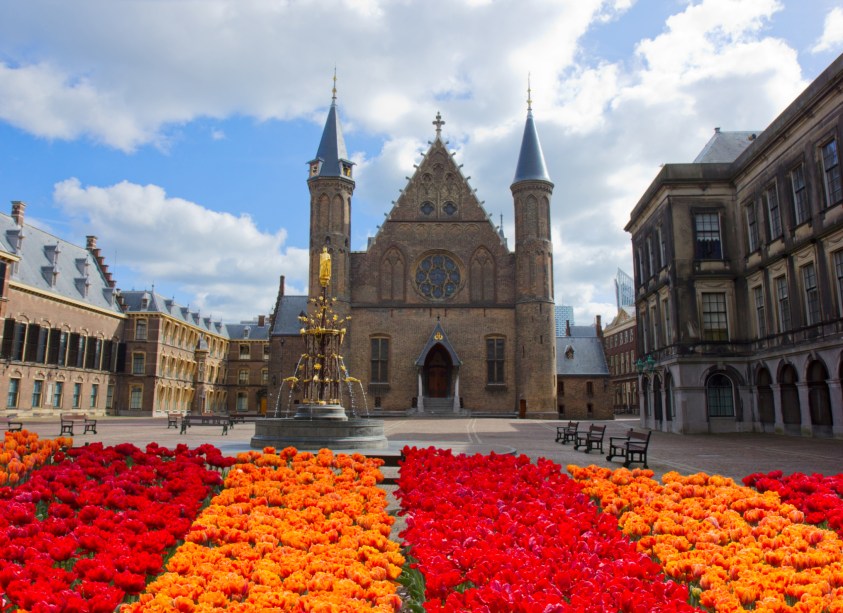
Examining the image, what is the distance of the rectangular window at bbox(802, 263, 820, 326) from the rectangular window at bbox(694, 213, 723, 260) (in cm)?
568

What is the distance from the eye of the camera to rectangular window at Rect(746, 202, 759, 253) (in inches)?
1152

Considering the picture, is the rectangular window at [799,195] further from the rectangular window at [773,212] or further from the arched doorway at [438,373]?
the arched doorway at [438,373]

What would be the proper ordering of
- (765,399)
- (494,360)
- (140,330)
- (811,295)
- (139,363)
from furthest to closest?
(140,330) → (139,363) → (494,360) → (765,399) → (811,295)

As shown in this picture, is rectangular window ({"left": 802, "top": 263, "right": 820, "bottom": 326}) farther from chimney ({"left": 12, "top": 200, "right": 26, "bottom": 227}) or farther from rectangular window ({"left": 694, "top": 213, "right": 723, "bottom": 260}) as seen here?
chimney ({"left": 12, "top": 200, "right": 26, "bottom": 227})

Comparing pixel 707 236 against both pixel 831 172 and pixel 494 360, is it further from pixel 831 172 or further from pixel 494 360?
pixel 494 360

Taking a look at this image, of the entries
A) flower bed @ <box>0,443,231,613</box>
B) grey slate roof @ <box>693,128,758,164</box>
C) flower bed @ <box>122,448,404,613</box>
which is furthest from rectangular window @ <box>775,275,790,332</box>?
flower bed @ <box>0,443,231,613</box>

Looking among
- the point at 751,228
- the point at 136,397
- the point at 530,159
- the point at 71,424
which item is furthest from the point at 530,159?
the point at 136,397

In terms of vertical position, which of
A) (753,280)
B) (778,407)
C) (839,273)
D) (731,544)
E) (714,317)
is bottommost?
(731,544)

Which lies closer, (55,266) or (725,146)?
(725,146)

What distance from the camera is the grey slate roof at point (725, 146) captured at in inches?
1342

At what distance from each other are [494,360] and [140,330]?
33636mm

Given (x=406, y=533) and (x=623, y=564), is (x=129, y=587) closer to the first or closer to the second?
(x=406, y=533)

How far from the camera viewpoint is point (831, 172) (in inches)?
919

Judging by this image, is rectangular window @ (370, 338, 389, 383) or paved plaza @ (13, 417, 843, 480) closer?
paved plaza @ (13, 417, 843, 480)
